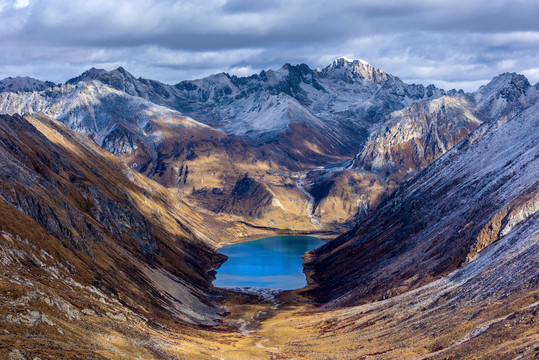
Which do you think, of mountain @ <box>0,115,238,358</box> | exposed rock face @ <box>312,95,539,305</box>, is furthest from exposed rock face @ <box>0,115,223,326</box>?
exposed rock face @ <box>312,95,539,305</box>

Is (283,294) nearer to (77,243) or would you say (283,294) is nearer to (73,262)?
(77,243)

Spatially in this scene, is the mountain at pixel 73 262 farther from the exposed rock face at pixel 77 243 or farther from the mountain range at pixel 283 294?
the mountain range at pixel 283 294

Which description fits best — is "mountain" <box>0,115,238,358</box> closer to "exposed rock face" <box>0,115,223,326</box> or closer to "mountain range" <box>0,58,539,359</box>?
"exposed rock face" <box>0,115,223,326</box>

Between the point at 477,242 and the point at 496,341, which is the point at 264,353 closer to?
the point at 496,341

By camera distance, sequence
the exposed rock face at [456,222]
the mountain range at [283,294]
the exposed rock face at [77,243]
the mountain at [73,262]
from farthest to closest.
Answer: the exposed rock face at [456,222] < the exposed rock face at [77,243] < the mountain range at [283,294] < the mountain at [73,262]

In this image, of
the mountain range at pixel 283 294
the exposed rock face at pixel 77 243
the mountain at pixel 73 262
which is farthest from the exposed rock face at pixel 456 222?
the mountain at pixel 73 262

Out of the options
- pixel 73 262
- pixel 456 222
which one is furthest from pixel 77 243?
pixel 456 222

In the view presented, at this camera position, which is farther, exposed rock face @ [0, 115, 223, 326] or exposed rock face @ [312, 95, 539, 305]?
exposed rock face @ [312, 95, 539, 305]

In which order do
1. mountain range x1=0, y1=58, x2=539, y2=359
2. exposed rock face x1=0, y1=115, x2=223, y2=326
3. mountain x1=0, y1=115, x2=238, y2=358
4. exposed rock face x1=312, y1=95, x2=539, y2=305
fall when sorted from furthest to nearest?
exposed rock face x1=312, y1=95, x2=539, y2=305, exposed rock face x1=0, y1=115, x2=223, y2=326, mountain range x1=0, y1=58, x2=539, y2=359, mountain x1=0, y1=115, x2=238, y2=358

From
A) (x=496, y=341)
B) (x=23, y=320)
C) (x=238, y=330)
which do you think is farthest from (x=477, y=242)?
(x=23, y=320)
